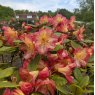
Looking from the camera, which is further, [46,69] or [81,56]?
[81,56]

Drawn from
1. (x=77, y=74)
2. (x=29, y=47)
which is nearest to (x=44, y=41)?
(x=29, y=47)

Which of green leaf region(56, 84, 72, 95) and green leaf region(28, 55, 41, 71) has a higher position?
green leaf region(28, 55, 41, 71)

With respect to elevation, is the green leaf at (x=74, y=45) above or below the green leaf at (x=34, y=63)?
above

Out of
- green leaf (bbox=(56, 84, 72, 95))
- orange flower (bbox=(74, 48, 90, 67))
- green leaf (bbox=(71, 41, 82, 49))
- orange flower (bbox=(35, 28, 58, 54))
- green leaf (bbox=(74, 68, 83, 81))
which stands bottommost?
green leaf (bbox=(56, 84, 72, 95))

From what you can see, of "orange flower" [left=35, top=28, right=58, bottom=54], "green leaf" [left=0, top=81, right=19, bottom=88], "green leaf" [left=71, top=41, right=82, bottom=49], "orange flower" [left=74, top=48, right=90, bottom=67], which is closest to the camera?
"green leaf" [left=0, top=81, right=19, bottom=88]

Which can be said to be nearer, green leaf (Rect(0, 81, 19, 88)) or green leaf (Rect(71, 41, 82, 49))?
green leaf (Rect(0, 81, 19, 88))

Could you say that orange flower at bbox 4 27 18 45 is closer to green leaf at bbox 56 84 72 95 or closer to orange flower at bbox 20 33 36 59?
orange flower at bbox 20 33 36 59

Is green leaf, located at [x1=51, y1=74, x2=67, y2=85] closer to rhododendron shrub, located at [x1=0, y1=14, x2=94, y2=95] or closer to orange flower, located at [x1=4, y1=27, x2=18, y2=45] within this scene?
rhododendron shrub, located at [x1=0, y1=14, x2=94, y2=95]

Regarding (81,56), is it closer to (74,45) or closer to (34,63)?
(74,45)

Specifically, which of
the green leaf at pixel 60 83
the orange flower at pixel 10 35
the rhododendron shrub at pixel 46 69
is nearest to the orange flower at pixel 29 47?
the rhododendron shrub at pixel 46 69

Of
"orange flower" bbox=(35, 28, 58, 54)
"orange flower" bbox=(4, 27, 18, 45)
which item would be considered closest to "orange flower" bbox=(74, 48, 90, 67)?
"orange flower" bbox=(35, 28, 58, 54)

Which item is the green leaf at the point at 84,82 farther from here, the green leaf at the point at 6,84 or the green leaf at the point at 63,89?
the green leaf at the point at 6,84

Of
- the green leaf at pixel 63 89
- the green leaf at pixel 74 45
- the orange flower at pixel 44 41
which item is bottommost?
the green leaf at pixel 63 89

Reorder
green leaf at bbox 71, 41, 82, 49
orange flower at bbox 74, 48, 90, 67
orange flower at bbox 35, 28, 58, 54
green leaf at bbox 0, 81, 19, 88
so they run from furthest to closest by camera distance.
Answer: green leaf at bbox 71, 41, 82, 49 → orange flower at bbox 74, 48, 90, 67 → orange flower at bbox 35, 28, 58, 54 → green leaf at bbox 0, 81, 19, 88
